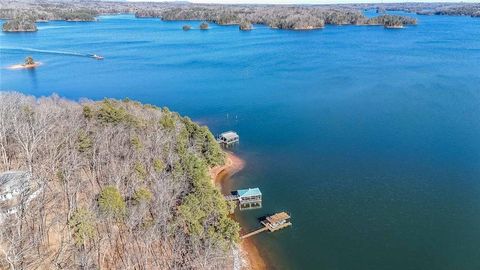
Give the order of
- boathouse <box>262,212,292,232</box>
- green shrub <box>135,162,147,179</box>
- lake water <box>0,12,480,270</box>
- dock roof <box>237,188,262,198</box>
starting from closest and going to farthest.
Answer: green shrub <box>135,162,147,179</box> < lake water <box>0,12,480,270</box> < boathouse <box>262,212,292,232</box> < dock roof <box>237,188,262,198</box>

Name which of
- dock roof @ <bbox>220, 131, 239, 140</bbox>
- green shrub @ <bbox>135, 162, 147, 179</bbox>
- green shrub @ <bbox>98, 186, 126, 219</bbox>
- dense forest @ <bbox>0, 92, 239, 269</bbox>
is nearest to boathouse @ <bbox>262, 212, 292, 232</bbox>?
dense forest @ <bbox>0, 92, 239, 269</bbox>

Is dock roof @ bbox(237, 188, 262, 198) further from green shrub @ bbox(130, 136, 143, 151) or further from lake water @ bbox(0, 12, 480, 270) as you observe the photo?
green shrub @ bbox(130, 136, 143, 151)

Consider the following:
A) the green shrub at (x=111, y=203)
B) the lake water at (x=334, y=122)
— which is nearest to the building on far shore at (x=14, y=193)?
the green shrub at (x=111, y=203)

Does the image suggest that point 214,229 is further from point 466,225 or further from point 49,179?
point 466,225

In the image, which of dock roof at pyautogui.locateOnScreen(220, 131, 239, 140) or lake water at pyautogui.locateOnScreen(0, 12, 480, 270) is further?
dock roof at pyautogui.locateOnScreen(220, 131, 239, 140)

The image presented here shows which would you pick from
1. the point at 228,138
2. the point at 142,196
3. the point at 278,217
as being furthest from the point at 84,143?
the point at 228,138

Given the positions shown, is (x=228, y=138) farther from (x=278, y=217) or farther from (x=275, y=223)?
(x=275, y=223)
